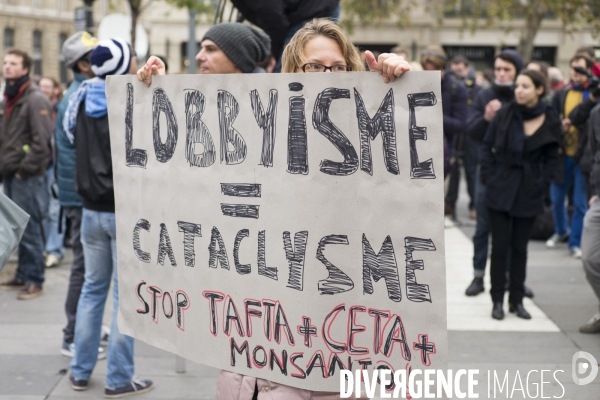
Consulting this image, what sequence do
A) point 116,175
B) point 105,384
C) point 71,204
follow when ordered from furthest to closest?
point 71,204
point 105,384
point 116,175

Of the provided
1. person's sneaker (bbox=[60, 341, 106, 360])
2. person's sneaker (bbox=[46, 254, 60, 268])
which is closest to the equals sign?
person's sneaker (bbox=[60, 341, 106, 360])

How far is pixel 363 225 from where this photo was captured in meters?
2.50

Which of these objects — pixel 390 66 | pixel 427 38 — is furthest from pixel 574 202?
pixel 427 38

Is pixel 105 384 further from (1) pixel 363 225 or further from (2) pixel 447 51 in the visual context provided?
(2) pixel 447 51

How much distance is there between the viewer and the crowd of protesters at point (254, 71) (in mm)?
3693

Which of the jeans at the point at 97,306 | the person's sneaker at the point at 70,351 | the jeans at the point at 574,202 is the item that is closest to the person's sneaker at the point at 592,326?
the jeans at the point at 574,202

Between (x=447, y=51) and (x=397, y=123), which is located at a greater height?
(x=447, y=51)

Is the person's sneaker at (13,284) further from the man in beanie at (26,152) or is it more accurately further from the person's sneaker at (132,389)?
the person's sneaker at (132,389)

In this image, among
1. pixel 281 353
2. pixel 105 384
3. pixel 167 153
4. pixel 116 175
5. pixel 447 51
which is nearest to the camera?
pixel 281 353

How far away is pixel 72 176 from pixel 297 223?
3.57 m

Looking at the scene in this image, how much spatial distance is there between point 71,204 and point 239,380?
3.19 meters

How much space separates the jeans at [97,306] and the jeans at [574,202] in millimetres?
5744

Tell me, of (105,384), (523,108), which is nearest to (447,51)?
(523,108)

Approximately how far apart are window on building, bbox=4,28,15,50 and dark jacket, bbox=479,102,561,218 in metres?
44.8
